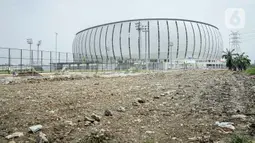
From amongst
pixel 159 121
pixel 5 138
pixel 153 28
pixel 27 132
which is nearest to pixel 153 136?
pixel 159 121

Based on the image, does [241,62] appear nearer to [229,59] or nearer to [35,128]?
[229,59]

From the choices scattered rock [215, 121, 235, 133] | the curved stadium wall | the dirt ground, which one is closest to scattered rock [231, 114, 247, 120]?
the dirt ground

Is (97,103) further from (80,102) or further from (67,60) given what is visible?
(67,60)

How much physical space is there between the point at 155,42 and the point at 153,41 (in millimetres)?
806

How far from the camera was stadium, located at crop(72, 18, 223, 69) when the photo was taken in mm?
79125

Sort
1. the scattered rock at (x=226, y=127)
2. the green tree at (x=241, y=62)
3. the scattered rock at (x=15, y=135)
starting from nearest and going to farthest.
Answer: the scattered rock at (x=15, y=135) → the scattered rock at (x=226, y=127) → the green tree at (x=241, y=62)

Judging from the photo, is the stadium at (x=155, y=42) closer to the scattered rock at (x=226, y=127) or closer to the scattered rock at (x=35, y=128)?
the scattered rock at (x=226, y=127)

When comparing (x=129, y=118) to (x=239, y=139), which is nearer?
(x=239, y=139)

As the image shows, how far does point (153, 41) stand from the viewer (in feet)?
262

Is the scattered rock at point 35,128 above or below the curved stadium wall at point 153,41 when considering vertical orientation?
below

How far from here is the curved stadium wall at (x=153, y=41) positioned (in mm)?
79375

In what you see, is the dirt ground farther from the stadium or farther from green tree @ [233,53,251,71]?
the stadium

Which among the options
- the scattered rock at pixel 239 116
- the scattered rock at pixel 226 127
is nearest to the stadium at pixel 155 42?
the scattered rock at pixel 239 116

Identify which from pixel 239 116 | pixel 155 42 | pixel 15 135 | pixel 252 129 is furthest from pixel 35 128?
pixel 155 42
